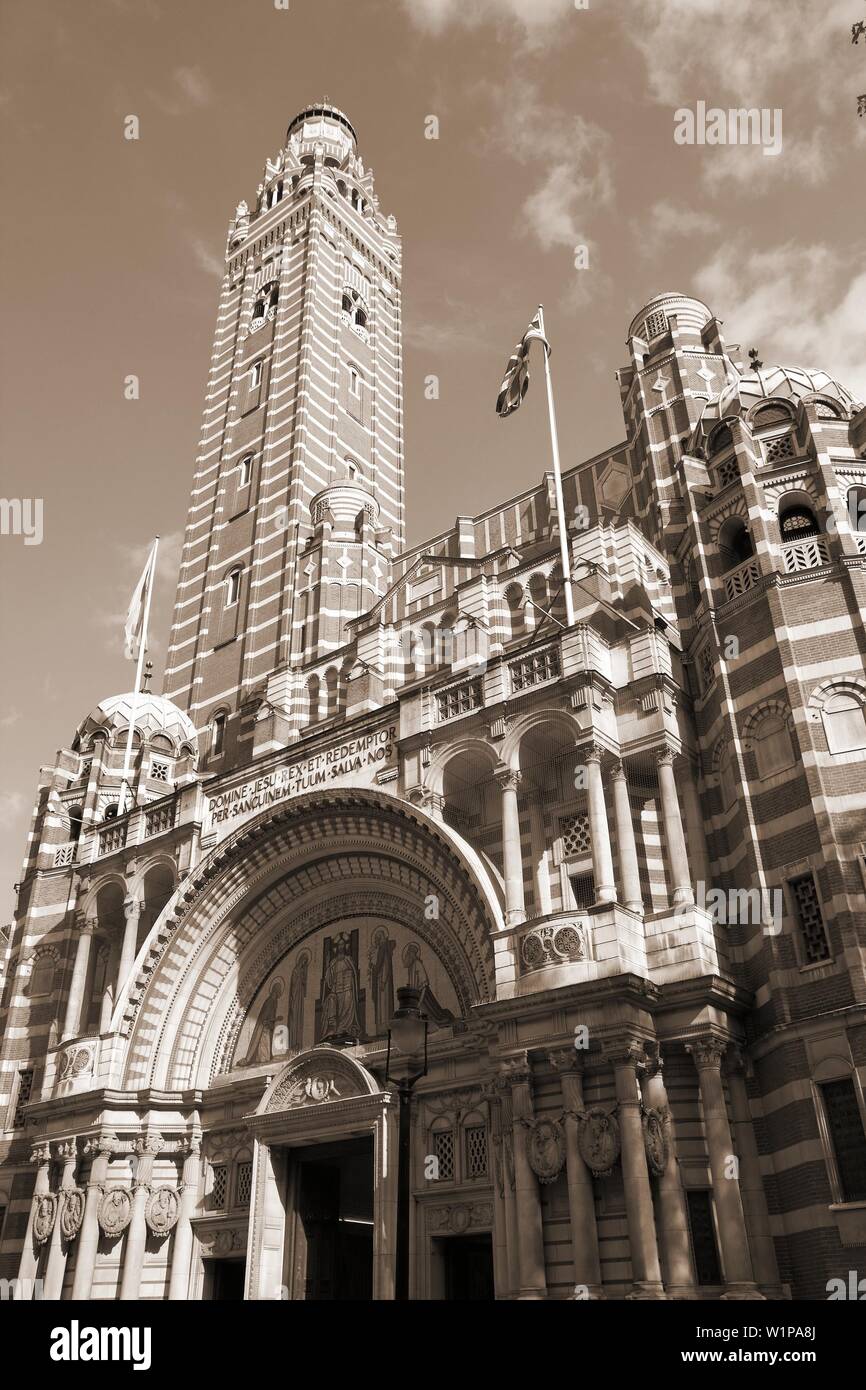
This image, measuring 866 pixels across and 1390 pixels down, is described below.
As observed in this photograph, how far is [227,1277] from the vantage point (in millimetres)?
24016

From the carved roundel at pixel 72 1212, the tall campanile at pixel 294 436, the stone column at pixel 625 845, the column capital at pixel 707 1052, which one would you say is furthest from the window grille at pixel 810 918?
the tall campanile at pixel 294 436

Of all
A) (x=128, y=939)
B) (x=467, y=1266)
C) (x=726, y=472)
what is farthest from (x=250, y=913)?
(x=726, y=472)

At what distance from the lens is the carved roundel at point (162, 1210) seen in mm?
23891

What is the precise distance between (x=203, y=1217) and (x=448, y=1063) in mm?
7761

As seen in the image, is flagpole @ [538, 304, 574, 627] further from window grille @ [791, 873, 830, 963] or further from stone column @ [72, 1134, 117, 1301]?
stone column @ [72, 1134, 117, 1301]

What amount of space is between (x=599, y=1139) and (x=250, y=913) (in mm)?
12589

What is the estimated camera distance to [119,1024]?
25.6 m

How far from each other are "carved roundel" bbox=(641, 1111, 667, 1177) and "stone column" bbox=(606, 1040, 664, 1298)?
22 cm

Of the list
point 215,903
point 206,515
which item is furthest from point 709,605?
point 206,515

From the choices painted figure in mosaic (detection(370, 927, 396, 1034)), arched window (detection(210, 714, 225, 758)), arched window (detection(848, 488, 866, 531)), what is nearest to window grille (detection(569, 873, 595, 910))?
painted figure in mosaic (detection(370, 927, 396, 1034))

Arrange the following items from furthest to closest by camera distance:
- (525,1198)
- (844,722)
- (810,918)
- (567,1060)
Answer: (844,722), (810,918), (567,1060), (525,1198)

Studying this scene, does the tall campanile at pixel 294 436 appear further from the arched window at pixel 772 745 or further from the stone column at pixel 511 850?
the arched window at pixel 772 745

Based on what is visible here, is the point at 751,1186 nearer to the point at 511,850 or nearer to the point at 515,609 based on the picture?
the point at 511,850

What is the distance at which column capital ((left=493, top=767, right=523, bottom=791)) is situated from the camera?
2177 cm
